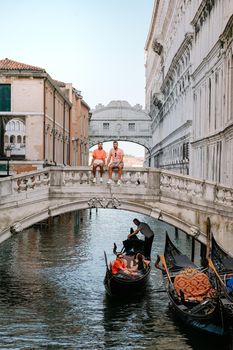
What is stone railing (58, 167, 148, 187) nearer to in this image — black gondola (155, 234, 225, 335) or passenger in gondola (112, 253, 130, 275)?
passenger in gondola (112, 253, 130, 275)

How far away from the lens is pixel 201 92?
94.3 feet

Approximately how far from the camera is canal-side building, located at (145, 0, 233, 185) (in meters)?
22.9

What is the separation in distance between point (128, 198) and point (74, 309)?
3.09m

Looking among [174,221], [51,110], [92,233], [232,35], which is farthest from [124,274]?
[51,110]

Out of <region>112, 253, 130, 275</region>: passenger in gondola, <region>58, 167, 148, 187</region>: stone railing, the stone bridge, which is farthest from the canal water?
<region>58, 167, 148, 187</region>: stone railing

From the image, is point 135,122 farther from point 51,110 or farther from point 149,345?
point 149,345

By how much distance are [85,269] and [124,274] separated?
4223 millimetres

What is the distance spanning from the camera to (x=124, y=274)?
17.5m

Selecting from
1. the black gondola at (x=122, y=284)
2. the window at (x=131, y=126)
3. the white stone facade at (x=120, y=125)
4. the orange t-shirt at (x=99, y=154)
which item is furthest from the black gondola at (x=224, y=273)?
the window at (x=131, y=126)

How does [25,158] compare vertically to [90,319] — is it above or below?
above

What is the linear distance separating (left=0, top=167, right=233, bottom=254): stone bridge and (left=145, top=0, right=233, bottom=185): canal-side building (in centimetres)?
451

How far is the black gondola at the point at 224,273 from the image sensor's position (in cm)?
1358

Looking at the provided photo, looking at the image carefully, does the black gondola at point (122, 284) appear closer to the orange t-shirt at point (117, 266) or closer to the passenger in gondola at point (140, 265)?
the orange t-shirt at point (117, 266)

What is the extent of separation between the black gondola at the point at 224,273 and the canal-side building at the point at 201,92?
5786 mm
